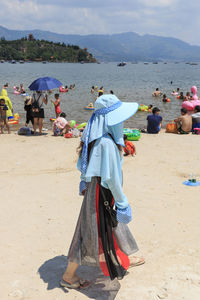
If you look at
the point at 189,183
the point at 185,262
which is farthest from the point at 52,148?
the point at 185,262

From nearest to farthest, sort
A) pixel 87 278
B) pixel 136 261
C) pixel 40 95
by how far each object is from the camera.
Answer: pixel 87 278
pixel 136 261
pixel 40 95

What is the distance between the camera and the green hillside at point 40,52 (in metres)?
162

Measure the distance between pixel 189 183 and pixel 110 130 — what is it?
4.02 m

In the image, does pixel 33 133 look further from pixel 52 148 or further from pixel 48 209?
pixel 48 209

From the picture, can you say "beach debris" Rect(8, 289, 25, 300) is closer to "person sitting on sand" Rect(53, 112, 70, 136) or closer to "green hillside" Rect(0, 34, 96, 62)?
"person sitting on sand" Rect(53, 112, 70, 136)

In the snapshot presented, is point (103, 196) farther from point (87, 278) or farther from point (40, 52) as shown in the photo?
point (40, 52)

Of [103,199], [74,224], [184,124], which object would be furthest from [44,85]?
[103,199]

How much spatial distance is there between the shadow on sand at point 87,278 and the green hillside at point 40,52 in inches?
6566

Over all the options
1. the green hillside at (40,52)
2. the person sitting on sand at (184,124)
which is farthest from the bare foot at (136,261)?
the green hillside at (40,52)

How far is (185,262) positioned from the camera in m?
3.74

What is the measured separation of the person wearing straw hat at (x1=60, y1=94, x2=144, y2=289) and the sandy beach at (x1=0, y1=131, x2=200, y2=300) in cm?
32

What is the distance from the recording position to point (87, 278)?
3.52 metres

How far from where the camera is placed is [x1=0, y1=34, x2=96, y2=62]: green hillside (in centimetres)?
16250

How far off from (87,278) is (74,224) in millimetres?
1330
